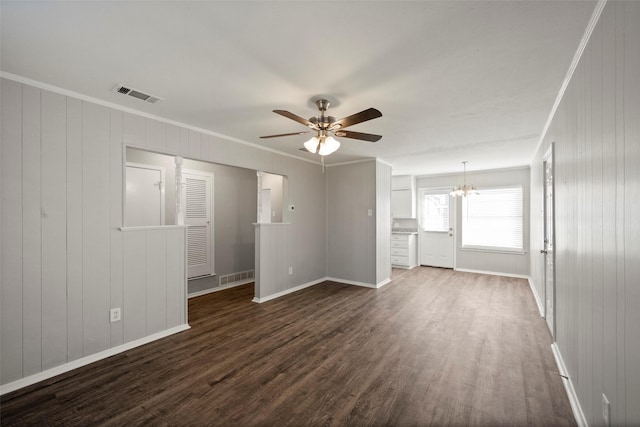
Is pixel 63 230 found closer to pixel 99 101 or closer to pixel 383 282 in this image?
A: pixel 99 101

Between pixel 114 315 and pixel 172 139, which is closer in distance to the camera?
pixel 114 315

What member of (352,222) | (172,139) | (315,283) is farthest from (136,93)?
(315,283)

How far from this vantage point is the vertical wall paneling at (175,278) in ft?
10.7

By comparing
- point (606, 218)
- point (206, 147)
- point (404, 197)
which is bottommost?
point (606, 218)

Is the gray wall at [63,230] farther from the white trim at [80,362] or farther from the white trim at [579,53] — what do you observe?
the white trim at [579,53]

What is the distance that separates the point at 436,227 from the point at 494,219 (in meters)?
1.34

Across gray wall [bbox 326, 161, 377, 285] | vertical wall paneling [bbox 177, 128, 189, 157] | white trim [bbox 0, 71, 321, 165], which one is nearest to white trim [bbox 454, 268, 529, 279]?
gray wall [bbox 326, 161, 377, 285]

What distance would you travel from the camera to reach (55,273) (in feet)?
7.97

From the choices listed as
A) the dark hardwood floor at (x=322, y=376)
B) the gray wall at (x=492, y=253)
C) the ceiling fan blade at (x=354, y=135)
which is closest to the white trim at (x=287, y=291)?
the dark hardwood floor at (x=322, y=376)

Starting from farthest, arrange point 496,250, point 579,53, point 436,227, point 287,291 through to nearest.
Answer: point 436,227, point 496,250, point 287,291, point 579,53

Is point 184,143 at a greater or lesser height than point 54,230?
greater

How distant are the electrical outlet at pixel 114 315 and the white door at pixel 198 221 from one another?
6.33 ft

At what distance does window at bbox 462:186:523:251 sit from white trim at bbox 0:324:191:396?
21.2 ft

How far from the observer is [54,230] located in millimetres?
2424
